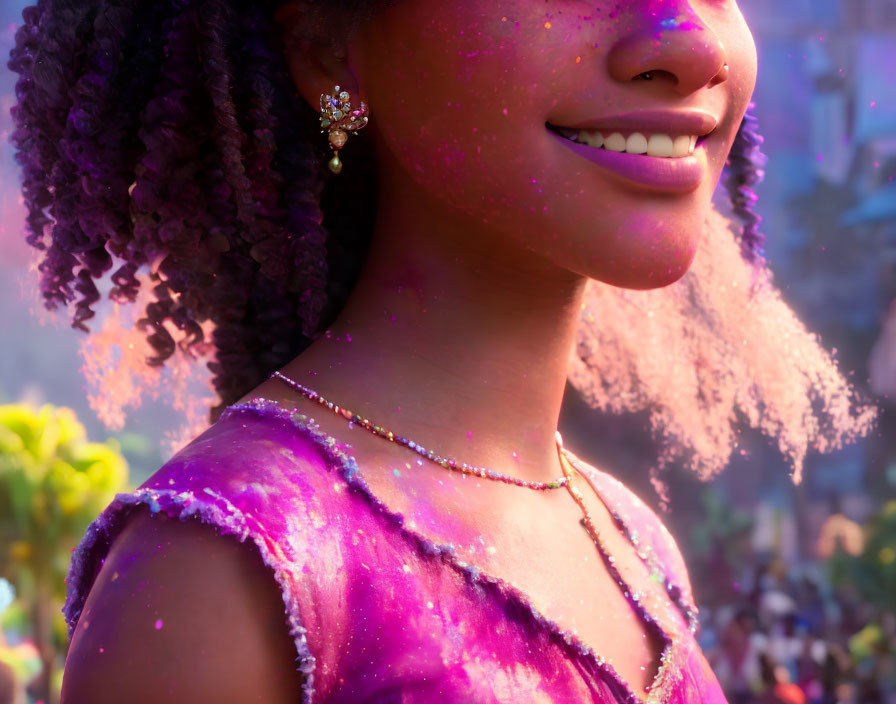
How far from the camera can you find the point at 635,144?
126 centimetres

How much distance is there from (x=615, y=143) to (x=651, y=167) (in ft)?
0.19

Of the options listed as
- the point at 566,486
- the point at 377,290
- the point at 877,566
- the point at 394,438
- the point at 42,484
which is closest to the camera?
the point at 394,438

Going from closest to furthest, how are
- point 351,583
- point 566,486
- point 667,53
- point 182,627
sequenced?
1. point 182,627
2. point 351,583
3. point 667,53
4. point 566,486

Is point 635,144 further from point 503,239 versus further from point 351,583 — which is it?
point 351,583

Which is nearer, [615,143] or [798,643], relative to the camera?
[615,143]

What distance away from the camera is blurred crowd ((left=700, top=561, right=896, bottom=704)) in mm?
6203

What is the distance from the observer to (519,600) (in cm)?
121

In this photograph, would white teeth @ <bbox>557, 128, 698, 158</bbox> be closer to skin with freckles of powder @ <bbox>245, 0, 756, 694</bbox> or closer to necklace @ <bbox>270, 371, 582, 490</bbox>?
skin with freckles of powder @ <bbox>245, 0, 756, 694</bbox>

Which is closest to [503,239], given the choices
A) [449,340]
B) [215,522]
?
[449,340]

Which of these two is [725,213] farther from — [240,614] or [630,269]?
[240,614]

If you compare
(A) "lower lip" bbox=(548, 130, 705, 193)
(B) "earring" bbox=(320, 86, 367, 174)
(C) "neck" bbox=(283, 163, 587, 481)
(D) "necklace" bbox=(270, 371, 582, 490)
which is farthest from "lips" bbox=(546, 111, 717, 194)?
(D) "necklace" bbox=(270, 371, 582, 490)

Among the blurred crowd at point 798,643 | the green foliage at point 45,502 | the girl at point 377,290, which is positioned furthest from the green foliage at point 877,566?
the girl at point 377,290

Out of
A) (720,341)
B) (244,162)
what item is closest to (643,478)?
(720,341)

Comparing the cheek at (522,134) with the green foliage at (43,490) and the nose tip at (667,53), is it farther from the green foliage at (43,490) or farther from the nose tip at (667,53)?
the green foliage at (43,490)
